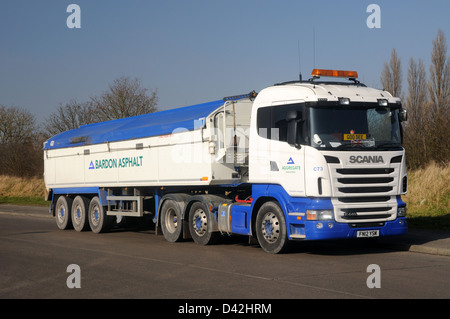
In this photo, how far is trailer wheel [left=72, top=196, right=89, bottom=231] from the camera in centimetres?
2022

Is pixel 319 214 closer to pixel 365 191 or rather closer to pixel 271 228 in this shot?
pixel 365 191

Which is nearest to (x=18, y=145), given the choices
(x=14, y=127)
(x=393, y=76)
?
(x=14, y=127)

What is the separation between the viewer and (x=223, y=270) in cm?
1062

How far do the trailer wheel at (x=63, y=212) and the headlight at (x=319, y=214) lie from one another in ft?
37.3

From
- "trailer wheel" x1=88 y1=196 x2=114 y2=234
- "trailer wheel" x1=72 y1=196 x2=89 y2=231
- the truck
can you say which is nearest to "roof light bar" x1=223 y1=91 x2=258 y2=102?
the truck

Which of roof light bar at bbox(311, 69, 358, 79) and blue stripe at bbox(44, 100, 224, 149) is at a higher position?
roof light bar at bbox(311, 69, 358, 79)

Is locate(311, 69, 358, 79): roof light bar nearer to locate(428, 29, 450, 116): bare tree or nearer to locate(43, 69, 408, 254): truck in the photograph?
locate(43, 69, 408, 254): truck

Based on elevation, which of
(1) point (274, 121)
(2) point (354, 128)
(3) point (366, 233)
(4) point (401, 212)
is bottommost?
(3) point (366, 233)

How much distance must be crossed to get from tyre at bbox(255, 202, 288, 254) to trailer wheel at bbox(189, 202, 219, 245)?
1.77 m

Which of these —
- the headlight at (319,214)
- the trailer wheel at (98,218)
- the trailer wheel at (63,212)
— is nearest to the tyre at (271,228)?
the headlight at (319,214)

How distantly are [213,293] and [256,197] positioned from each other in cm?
502

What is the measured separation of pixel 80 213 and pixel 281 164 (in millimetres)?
9917

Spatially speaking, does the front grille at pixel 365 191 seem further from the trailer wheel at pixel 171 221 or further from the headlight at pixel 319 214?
the trailer wheel at pixel 171 221

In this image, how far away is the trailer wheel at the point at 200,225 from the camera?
1471cm
